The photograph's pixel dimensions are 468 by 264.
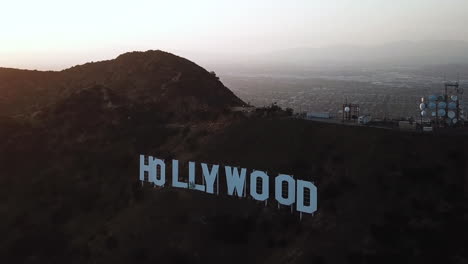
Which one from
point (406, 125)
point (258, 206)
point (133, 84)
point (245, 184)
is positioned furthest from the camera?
point (133, 84)

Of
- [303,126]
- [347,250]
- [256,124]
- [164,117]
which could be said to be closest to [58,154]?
[164,117]

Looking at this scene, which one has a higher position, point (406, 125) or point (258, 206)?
point (406, 125)

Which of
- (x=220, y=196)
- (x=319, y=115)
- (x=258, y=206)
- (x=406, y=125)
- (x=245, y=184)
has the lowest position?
(x=258, y=206)

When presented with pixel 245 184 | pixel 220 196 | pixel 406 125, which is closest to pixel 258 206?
pixel 245 184

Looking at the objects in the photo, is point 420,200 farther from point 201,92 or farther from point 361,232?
point 201,92

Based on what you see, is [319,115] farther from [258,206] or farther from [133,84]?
[133,84]

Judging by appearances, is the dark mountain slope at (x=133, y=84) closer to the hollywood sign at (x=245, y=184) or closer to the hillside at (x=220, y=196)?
the hillside at (x=220, y=196)
